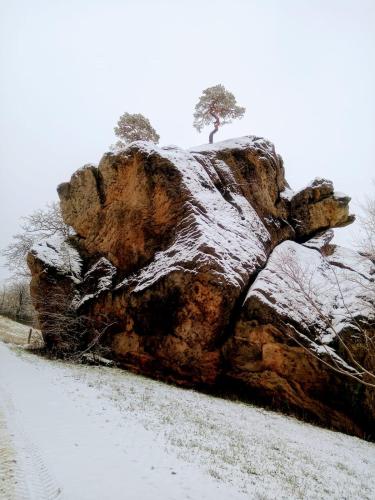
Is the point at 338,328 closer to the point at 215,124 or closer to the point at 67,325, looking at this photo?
the point at 67,325

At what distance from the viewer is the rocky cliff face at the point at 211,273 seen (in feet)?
44.6

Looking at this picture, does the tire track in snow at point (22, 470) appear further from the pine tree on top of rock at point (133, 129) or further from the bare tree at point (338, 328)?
the pine tree on top of rock at point (133, 129)

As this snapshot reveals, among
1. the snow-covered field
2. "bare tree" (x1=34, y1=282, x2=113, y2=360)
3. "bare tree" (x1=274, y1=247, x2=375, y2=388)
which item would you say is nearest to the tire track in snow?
the snow-covered field

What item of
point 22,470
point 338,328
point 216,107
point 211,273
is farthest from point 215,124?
point 22,470

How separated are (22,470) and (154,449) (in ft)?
8.00

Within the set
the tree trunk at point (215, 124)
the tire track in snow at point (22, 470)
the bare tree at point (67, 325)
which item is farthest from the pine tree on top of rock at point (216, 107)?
the tire track in snow at point (22, 470)

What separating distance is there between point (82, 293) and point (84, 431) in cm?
1377

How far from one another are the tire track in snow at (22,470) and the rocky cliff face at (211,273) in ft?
26.2

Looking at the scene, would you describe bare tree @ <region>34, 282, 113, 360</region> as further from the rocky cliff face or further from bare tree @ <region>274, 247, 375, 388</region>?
bare tree @ <region>274, 247, 375, 388</region>

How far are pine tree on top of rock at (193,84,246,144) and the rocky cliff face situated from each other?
20.3 feet

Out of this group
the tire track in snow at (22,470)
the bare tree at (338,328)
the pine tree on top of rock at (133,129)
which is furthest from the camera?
the pine tree on top of rock at (133,129)

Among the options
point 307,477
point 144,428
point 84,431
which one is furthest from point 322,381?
point 84,431

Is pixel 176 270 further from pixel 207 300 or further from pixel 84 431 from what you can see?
pixel 84 431

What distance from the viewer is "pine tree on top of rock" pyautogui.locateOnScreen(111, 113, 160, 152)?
27453 millimetres
